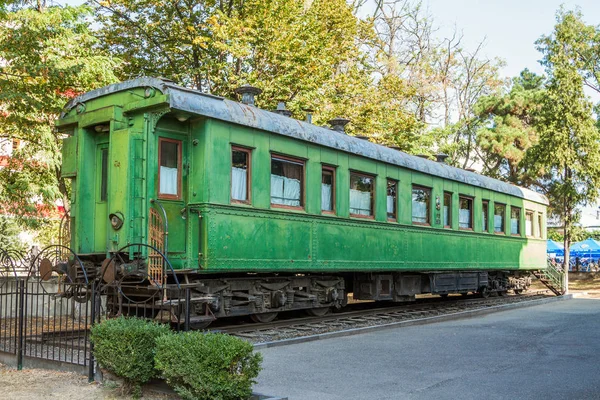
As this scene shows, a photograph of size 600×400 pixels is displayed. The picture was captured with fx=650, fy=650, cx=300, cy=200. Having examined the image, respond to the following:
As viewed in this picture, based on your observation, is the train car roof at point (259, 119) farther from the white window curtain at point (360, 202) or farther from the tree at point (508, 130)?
the tree at point (508, 130)

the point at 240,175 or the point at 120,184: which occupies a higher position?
the point at 240,175

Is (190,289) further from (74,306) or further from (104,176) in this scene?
(104,176)

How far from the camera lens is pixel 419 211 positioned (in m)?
15.8

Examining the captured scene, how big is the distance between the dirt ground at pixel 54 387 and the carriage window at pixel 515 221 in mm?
16128

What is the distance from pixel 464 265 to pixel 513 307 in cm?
173

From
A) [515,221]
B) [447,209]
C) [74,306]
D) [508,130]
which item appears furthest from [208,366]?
[508,130]

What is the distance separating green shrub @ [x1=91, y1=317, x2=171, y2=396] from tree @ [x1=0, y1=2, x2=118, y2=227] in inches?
281

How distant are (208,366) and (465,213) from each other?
13316mm

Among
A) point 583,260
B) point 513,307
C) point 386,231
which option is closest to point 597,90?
point 583,260

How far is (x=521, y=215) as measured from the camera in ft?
70.4

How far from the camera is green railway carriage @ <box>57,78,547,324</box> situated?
973 cm

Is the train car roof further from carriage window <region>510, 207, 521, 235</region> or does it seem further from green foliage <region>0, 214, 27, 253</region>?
green foliage <region>0, 214, 27, 253</region>

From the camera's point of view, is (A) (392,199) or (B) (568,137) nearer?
(A) (392,199)

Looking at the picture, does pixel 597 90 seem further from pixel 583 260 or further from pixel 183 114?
pixel 183 114
